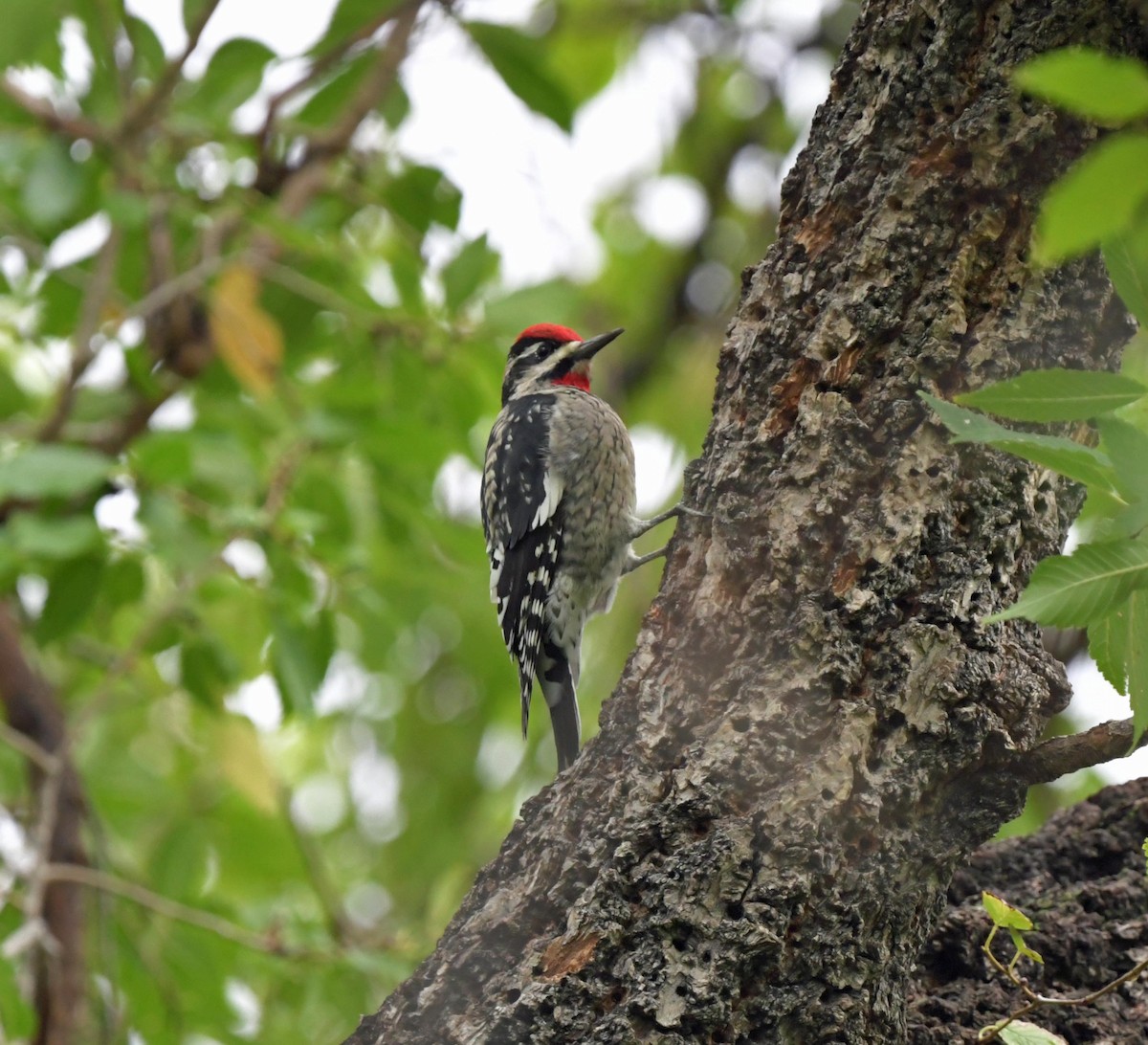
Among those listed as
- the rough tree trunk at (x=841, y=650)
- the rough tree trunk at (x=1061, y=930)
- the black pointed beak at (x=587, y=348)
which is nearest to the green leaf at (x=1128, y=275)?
the rough tree trunk at (x=841, y=650)

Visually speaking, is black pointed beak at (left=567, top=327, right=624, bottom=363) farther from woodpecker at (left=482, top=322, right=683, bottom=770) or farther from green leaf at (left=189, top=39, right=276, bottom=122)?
green leaf at (left=189, top=39, right=276, bottom=122)

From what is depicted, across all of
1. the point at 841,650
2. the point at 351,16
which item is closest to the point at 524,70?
the point at 351,16

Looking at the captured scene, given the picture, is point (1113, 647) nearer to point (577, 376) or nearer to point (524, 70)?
point (524, 70)

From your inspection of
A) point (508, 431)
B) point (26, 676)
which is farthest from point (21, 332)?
point (508, 431)

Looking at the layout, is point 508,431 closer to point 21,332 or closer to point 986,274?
point 21,332

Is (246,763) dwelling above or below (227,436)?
below

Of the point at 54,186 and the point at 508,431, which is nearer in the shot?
the point at 54,186

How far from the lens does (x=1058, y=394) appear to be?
1459 mm

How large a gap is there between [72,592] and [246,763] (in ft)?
3.57

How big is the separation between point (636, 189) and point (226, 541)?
5.33 metres

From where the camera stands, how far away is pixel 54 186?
3660 millimetres

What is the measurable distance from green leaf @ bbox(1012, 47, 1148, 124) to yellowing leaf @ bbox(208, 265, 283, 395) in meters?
3.13

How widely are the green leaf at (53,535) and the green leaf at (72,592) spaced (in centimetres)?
10

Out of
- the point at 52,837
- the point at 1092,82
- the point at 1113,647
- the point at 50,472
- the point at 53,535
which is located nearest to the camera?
the point at 1092,82
